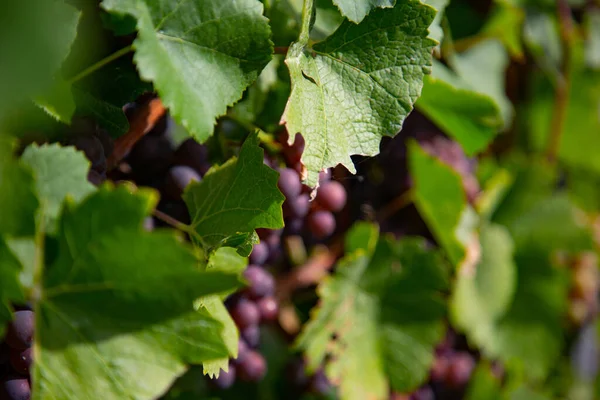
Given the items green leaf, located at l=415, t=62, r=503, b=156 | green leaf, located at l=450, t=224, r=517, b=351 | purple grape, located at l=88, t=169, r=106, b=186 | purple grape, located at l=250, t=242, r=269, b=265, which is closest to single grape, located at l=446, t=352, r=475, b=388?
green leaf, located at l=450, t=224, r=517, b=351

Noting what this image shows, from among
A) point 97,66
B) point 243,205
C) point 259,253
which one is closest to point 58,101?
point 97,66

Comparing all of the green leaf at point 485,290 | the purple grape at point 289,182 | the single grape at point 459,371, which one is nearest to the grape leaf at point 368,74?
the purple grape at point 289,182

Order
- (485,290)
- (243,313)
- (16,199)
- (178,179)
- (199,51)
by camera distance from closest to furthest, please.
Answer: (16,199), (199,51), (178,179), (243,313), (485,290)

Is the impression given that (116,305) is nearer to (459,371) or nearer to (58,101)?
(58,101)

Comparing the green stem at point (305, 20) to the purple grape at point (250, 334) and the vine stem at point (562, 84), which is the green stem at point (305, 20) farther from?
the vine stem at point (562, 84)

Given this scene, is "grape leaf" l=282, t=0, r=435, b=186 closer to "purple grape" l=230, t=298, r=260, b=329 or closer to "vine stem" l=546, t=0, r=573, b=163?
"purple grape" l=230, t=298, r=260, b=329

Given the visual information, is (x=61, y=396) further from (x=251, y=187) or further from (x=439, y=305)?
(x=439, y=305)

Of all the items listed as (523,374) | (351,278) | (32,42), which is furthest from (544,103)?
(32,42)

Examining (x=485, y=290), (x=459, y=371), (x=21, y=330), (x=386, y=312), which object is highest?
(x=21, y=330)
